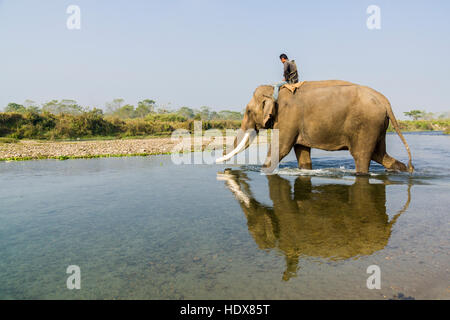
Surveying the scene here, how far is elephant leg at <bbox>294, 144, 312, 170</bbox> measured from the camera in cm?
913

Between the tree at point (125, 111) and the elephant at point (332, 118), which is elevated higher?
the tree at point (125, 111)

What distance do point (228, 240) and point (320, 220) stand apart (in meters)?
1.47

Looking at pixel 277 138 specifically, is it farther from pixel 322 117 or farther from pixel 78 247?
pixel 78 247

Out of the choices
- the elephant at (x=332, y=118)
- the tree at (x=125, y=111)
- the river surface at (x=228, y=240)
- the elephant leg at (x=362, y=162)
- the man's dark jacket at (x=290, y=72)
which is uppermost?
the tree at (x=125, y=111)

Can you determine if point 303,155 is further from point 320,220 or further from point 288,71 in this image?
point 320,220

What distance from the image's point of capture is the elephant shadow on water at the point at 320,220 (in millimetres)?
3400

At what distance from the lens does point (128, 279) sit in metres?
2.83

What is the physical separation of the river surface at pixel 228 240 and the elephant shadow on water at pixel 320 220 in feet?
0.05

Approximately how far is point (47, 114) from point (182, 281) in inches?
1303

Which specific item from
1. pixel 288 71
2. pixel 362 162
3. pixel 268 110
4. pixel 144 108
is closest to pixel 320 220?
pixel 362 162

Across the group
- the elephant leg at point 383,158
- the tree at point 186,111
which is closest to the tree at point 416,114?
the tree at point 186,111

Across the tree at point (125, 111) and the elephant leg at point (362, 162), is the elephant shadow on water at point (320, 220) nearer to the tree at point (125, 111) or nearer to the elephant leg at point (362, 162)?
the elephant leg at point (362, 162)

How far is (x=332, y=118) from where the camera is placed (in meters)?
7.91

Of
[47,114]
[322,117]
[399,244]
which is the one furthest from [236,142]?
[47,114]
